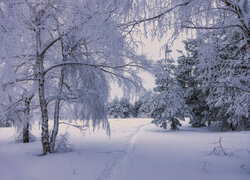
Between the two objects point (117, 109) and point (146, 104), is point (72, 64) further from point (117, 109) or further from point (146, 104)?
point (117, 109)

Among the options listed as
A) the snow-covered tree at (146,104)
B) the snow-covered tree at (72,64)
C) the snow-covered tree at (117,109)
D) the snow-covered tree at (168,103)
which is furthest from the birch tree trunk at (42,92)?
the snow-covered tree at (117,109)

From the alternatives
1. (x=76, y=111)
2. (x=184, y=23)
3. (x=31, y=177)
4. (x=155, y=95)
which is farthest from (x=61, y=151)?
(x=155, y=95)

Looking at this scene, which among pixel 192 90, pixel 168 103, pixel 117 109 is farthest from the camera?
pixel 117 109

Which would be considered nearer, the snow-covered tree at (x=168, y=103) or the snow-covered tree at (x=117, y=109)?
the snow-covered tree at (x=168, y=103)

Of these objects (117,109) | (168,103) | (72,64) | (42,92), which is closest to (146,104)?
(168,103)

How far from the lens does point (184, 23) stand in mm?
4074

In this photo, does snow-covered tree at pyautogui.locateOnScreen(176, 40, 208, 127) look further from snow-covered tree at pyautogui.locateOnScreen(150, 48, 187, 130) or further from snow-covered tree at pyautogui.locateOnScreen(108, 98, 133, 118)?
snow-covered tree at pyautogui.locateOnScreen(108, 98, 133, 118)

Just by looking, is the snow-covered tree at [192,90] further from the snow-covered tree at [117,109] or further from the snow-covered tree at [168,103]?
the snow-covered tree at [117,109]

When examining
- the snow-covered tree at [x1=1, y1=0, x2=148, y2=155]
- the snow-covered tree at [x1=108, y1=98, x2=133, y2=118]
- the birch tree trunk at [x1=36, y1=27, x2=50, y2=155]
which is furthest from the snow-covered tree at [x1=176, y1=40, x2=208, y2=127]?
the snow-covered tree at [x1=108, y1=98, x2=133, y2=118]

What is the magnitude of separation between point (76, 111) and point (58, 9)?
12.1 ft

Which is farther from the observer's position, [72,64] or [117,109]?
[117,109]

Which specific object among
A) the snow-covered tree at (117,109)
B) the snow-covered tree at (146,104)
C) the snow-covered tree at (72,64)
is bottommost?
the snow-covered tree at (117,109)

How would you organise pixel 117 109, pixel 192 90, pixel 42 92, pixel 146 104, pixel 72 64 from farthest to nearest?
pixel 117 109, pixel 192 90, pixel 146 104, pixel 72 64, pixel 42 92

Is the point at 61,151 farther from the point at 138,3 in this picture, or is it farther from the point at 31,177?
the point at 138,3
